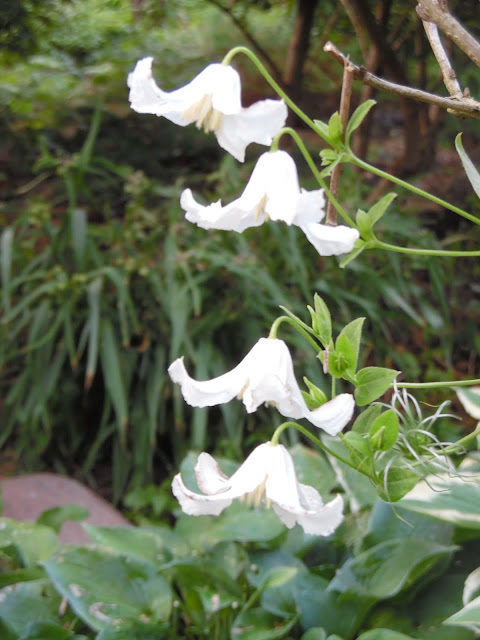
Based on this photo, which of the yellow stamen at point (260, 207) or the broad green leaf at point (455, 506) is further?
the broad green leaf at point (455, 506)

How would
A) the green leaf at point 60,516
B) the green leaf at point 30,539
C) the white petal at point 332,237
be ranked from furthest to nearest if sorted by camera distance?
the green leaf at point 60,516, the green leaf at point 30,539, the white petal at point 332,237

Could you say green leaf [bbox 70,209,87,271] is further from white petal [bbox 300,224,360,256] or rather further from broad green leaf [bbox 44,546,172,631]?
white petal [bbox 300,224,360,256]

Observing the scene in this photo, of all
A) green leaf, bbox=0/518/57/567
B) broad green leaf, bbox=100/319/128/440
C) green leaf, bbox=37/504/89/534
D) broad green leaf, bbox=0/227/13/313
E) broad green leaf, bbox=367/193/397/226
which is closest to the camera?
broad green leaf, bbox=367/193/397/226

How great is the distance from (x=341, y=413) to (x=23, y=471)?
6.41 feet

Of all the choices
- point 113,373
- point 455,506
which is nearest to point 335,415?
point 455,506

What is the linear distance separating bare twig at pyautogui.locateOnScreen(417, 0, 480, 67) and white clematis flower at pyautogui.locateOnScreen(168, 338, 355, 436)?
1.11ft

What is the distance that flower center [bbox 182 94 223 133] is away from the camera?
67 cm

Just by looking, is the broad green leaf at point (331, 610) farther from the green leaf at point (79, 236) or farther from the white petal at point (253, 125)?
the green leaf at point (79, 236)

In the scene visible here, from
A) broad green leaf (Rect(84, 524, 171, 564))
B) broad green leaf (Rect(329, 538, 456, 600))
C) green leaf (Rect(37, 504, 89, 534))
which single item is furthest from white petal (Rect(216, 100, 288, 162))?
green leaf (Rect(37, 504, 89, 534))

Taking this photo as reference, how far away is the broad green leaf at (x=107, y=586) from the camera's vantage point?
43.3 inches

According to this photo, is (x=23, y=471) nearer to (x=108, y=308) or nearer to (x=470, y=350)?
(x=108, y=308)

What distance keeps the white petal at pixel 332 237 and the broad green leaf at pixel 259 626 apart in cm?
67

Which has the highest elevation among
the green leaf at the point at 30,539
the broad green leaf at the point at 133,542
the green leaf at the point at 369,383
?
the green leaf at the point at 369,383

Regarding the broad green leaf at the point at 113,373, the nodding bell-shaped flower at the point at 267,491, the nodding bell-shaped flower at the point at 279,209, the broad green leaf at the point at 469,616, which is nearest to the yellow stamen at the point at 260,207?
the nodding bell-shaped flower at the point at 279,209
